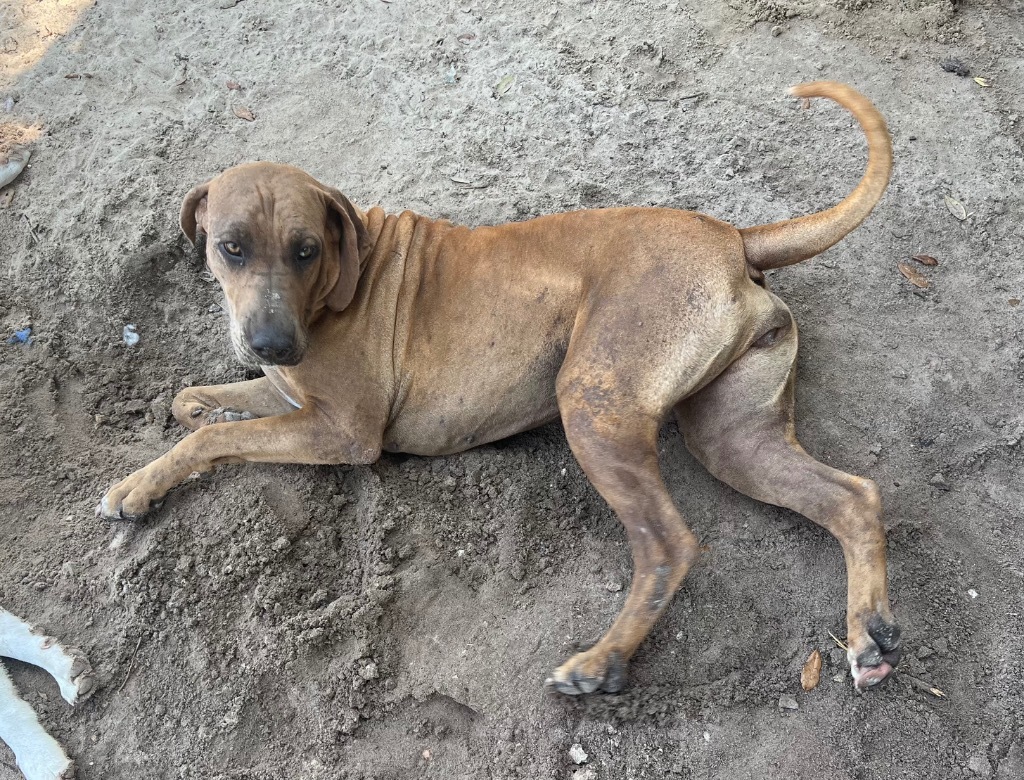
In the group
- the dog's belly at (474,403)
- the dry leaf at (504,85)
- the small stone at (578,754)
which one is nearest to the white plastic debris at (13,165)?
the dry leaf at (504,85)

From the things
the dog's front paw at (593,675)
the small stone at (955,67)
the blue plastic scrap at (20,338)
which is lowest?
the dog's front paw at (593,675)

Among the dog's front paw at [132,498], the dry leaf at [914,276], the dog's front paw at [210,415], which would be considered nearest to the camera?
the dog's front paw at [132,498]

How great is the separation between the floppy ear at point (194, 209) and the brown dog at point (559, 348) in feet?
0.03

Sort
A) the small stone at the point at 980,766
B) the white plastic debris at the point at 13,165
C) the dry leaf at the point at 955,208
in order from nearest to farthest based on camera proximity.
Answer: the small stone at the point at 980,766, the dry leaf at the point at 955,208, the white plastic debris at the point at 13,165

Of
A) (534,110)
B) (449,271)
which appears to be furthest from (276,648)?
(534,110)

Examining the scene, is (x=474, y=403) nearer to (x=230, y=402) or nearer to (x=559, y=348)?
(x=559, y=348)

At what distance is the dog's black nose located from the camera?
9.14 ft

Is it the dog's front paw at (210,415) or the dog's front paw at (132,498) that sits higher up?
the dog's front paw at (132,498)

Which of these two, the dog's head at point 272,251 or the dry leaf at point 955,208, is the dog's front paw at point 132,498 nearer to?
the dog's head at point 272,251

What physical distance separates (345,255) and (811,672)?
8.19ft

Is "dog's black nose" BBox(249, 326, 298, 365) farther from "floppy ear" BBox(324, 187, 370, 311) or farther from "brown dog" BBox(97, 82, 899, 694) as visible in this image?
"floppy ear" BBox(324, 187, 370, 311)

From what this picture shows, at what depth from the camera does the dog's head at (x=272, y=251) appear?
9.27 feet

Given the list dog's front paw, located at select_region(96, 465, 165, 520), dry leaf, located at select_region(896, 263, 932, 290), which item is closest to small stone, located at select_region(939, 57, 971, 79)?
dry leaf, located at select_region(896, 263, 932, 290)

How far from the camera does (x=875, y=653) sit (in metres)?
2.77
